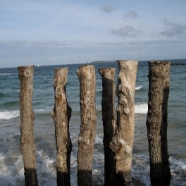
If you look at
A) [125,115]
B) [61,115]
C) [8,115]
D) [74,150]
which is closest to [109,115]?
[61,115]

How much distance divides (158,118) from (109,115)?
1.51 m

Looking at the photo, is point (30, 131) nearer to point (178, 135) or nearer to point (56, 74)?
point (56, 74)

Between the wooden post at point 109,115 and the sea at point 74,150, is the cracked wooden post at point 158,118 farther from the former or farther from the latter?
the wooden post at point 109,115

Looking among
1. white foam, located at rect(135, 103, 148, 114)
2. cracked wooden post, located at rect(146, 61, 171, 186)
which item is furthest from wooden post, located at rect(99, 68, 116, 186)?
white foam, located at rect(135, 103, 148, 114)

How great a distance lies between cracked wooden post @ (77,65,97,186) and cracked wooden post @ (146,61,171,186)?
106 cm

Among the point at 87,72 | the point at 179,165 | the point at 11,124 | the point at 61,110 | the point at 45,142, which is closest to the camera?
the point at 87,72

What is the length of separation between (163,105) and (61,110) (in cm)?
198

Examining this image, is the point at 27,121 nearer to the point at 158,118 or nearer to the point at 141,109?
the point at 158,118

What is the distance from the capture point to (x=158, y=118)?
20.0 ft

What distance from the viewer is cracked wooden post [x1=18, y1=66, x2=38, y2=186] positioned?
6961mm

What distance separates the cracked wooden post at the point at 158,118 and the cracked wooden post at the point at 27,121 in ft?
7.88

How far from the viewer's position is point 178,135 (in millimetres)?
13898

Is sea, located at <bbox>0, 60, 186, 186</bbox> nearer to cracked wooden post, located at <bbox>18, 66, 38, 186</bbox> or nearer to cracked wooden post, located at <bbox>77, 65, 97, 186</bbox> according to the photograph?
cracked wooden post, located at <bbox>77, 65, 97, 186</bbox>

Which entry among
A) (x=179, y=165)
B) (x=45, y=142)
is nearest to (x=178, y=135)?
(x=179, y=165)
